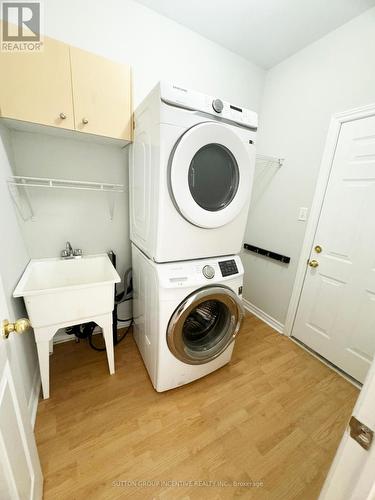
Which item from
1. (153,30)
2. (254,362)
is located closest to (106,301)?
(254,362)

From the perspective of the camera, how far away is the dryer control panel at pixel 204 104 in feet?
3.27

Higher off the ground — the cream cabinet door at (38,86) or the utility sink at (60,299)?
the cream cabinet door at (38,86)

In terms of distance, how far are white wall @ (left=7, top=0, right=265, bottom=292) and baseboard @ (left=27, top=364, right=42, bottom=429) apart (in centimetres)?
87

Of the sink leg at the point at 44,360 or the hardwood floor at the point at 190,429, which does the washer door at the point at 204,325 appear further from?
the sink leg at the point at 44,360

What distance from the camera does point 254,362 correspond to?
177cm

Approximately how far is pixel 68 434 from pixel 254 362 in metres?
1.40

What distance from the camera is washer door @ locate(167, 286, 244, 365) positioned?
1.21m

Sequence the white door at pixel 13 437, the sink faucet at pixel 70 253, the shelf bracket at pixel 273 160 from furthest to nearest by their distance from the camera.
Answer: the shelf bracket at pixel 273 160, the sink faucet at pixel 70 253, the white door at pixel 13 437

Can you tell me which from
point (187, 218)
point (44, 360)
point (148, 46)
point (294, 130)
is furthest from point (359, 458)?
point (148, 46)

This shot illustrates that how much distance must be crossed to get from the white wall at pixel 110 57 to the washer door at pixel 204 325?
2.91 feet

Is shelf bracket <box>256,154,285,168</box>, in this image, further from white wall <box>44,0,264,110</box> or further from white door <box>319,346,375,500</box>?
white door <box>319,346,375,500</box>

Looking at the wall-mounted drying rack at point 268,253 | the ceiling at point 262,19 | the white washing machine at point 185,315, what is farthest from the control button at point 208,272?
the ceiling at point 262,19

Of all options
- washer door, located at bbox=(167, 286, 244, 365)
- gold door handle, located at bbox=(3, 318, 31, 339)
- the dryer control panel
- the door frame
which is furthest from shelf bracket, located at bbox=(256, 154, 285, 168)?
gold door handle, located at bbox=(3, 318, 31, 339)

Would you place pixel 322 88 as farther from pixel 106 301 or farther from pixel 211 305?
pixel 106 301
